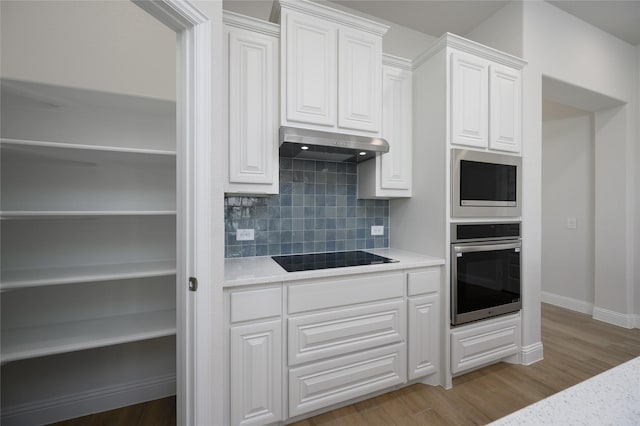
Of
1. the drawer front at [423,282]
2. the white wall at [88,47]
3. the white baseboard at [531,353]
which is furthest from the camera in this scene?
the white baseboard at [531,353]

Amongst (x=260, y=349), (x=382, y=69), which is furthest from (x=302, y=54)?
(x=260, y=349)

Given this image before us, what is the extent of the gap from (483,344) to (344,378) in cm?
118

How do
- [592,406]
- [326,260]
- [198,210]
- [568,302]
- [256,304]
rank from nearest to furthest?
[592,406] → [198,210] → [256,304] → [326,260] → [568,302]

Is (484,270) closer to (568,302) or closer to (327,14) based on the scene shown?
(327,14)

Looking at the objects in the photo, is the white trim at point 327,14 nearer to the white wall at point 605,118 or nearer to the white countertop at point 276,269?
the white wall at point 605,118

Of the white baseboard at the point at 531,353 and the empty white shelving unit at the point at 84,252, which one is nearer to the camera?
the empty white shelving unit at the point at 84,252

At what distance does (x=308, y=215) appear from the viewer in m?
2.31

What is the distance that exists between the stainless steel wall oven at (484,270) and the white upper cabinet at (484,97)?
0.67 m

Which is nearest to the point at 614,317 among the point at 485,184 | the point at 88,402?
the point at 485,184

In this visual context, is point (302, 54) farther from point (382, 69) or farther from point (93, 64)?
point (93, 64)

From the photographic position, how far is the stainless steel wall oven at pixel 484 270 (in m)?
2.04

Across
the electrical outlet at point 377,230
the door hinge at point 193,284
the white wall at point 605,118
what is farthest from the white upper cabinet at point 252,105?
the white wall at point 605,118

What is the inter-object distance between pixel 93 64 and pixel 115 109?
0.93 feet

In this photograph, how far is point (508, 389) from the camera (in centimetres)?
201
